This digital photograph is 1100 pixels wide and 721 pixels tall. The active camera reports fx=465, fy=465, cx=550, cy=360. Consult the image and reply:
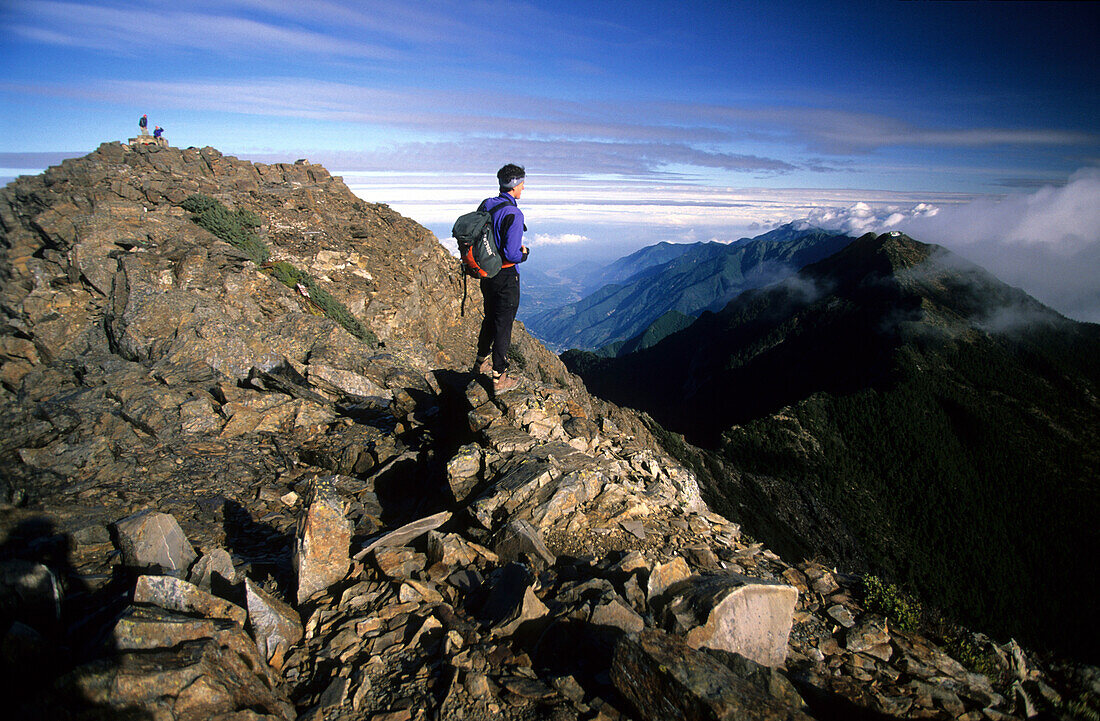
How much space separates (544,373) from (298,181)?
23.3 m

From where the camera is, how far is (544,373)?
130 ft

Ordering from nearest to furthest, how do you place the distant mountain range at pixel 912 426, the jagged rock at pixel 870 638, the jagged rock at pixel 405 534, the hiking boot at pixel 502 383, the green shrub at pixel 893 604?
the jagged rock at pixel 870 638 < the jagged rock at pixel 405 534 < the green shrub at pixel 893 604 < the hiking boot at pixel 502 383 < the distant mountain range at pixel 912 426

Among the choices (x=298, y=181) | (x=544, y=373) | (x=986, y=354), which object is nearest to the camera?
(x=298, y=181)

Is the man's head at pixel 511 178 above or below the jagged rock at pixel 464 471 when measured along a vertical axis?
above

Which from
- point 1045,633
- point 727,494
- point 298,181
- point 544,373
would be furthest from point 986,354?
point 298,181

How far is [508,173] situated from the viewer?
8219 mm

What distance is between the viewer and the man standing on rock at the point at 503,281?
8.23 m

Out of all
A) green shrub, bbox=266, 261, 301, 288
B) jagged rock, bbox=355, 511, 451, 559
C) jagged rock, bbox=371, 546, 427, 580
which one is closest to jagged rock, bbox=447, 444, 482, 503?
jagged rock, bbox=355, 511, 451, 559

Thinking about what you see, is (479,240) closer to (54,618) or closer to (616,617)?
(616,617)

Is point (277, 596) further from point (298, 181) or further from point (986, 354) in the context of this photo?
point (986, 354)

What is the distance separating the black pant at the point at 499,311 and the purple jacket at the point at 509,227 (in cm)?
50

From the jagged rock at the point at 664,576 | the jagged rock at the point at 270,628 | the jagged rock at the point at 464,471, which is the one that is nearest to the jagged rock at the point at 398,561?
the jagged rock at the point at 270,628

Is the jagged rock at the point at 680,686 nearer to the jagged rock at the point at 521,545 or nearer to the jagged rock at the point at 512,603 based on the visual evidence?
the jagged rock at the point at 512,603

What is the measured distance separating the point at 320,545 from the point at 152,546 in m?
1.96
